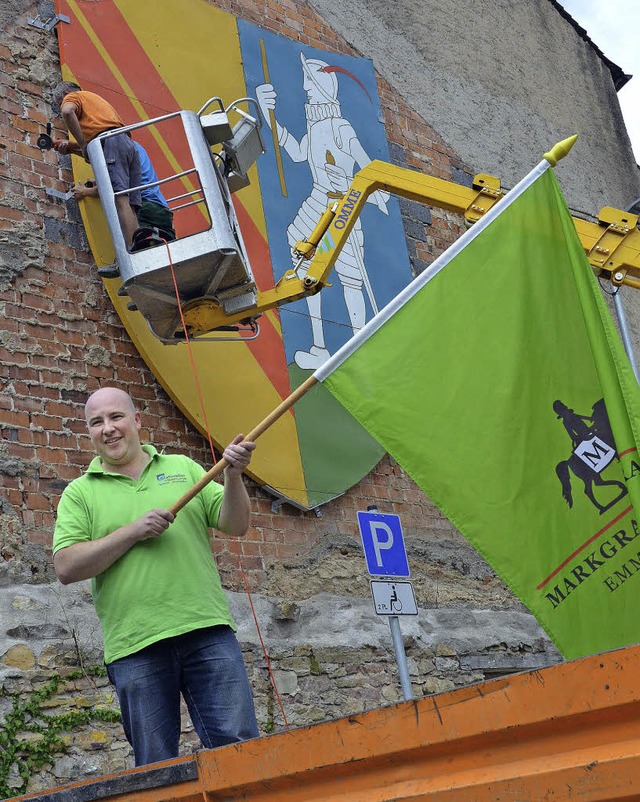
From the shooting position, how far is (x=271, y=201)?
685 cm

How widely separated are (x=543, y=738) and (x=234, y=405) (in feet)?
13.6

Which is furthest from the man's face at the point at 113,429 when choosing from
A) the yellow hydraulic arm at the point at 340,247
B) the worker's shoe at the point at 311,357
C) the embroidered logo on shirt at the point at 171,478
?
the worker's shoe at the point at 311,357

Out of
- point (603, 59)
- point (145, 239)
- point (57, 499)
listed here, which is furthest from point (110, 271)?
point (603, 59)

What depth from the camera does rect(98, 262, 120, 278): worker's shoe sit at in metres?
5.61

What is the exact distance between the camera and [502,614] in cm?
725

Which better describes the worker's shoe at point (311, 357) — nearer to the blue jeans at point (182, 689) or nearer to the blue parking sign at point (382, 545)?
the blue parking sign at point (382, 545)

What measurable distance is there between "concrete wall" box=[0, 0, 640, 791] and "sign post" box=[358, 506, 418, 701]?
0.77 m

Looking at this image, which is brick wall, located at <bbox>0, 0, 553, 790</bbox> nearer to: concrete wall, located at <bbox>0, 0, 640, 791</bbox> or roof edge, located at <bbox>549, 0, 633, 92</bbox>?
concrete wall, located at <bbox>0, 0, 640, 791</bbox>

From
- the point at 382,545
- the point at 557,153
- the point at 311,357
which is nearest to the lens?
the point at 557,153

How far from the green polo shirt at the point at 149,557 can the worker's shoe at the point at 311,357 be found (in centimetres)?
276

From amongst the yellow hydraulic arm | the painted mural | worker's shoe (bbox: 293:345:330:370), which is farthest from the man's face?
worker's shoe (bbox: 293:345:330:370)

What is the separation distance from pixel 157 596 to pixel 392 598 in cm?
201

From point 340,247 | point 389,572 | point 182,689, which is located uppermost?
point 340,247

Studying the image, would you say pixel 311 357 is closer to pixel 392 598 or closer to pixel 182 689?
pixel 392 598
